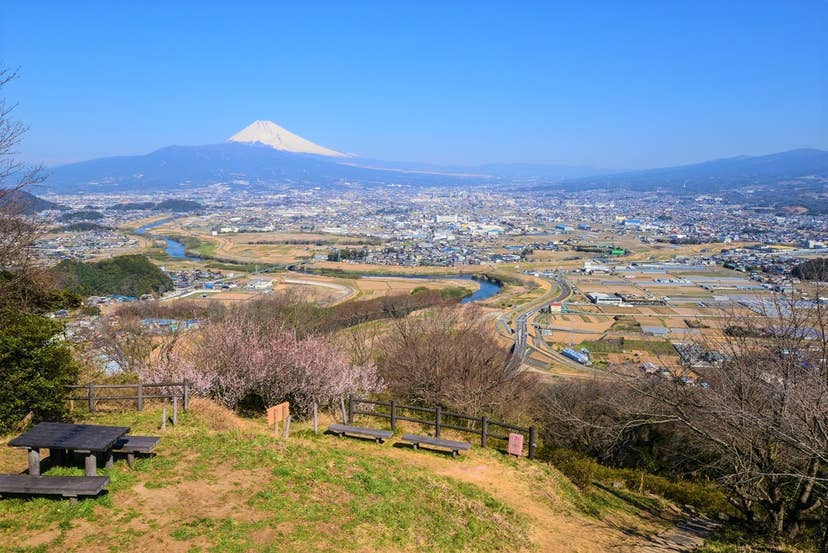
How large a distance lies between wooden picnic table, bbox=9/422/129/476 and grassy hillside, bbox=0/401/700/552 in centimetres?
28

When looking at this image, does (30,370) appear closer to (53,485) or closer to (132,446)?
(132,446)

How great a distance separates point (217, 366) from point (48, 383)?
3645mm

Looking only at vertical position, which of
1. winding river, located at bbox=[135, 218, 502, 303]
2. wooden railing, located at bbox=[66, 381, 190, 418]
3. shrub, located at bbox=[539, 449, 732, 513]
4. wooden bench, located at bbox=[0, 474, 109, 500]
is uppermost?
wooden bench, located at bbox=[0, 474, 109, 500]

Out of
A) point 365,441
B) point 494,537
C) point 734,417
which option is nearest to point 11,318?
point 365,441

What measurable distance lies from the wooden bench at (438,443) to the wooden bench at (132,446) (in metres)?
3.82

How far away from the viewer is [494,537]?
20.7 feet

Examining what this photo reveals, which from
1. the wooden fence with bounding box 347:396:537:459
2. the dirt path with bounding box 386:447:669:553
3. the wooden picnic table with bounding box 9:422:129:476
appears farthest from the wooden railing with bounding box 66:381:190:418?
the dirt path with bounding box 386:447:669:553

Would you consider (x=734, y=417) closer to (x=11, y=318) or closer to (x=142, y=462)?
(x=142, y=462)

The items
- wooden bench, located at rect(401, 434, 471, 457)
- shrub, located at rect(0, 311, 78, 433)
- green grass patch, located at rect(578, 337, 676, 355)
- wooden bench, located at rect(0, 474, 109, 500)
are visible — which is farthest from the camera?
green grass patch, located at rect(578, 337, 676, 355)

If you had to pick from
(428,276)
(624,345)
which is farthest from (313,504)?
(428,276)

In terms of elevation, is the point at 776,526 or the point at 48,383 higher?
the point at 48,383

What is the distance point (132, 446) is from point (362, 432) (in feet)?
11.8

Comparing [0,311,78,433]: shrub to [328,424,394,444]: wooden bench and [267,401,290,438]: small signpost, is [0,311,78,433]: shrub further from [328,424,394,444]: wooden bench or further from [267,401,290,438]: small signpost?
[328,424,394,444]: wooden bench

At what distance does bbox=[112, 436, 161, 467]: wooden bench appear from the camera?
6.60 meters
